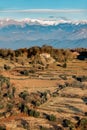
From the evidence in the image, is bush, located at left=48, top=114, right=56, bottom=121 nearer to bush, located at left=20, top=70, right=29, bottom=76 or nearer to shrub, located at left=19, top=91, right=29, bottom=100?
shrub, located at left=19, top=91, right=29, bottom=100

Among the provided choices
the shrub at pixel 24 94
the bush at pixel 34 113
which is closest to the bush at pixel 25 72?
the shrub at pixel 24 94

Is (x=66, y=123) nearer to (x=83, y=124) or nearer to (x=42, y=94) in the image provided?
(x=83, y=124)

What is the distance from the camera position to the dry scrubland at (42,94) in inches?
920

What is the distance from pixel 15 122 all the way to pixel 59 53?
94.3 feet

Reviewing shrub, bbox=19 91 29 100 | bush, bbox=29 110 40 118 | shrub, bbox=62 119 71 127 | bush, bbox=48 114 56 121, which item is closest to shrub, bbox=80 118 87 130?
shrub, bbox=62 119 71 127

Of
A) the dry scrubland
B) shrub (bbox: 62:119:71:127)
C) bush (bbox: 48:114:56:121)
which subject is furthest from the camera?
bush (bbox: 48:114:56:121)

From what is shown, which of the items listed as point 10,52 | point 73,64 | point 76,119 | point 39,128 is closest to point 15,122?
point 39,128

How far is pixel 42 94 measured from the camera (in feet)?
94.7

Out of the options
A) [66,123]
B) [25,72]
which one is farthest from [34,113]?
A: [25,72]

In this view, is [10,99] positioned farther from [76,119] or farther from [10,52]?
[10,52]

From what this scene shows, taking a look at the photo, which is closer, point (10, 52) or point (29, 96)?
point (29, 96)

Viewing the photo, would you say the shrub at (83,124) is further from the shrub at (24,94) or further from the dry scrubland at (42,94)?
the shrub at (24,94)

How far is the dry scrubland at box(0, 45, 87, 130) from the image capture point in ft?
76.6

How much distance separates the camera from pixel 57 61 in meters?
47.7
